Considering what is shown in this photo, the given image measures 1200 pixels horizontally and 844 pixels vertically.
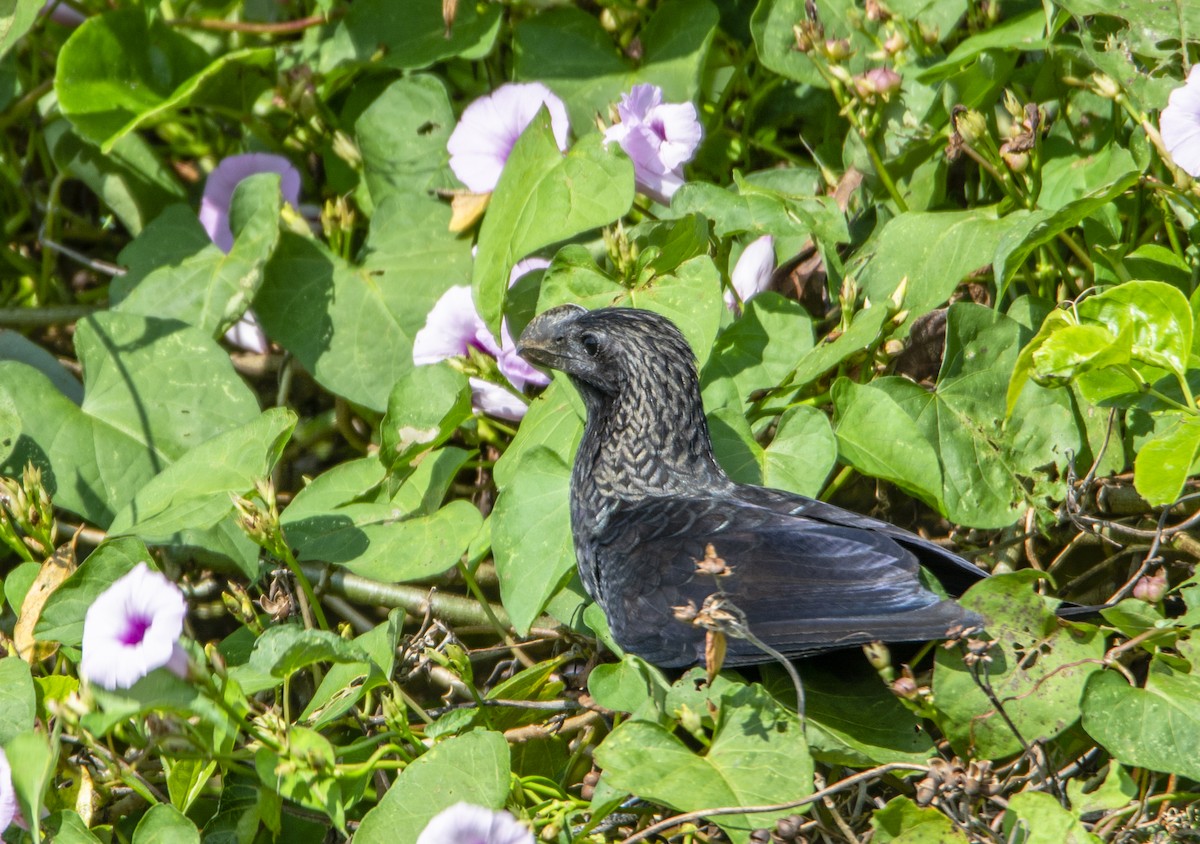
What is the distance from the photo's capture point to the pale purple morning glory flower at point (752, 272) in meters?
2.68

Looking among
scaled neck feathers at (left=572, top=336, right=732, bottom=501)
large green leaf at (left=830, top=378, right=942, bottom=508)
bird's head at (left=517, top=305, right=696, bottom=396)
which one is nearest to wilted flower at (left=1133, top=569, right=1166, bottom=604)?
large green leaf at (left=830, top=378, right=942, bottom=508)

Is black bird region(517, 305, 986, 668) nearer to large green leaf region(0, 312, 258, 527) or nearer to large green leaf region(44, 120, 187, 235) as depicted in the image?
large green leaf region(0, 312, 258, 527)

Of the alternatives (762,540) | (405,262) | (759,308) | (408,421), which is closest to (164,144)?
(405,262)

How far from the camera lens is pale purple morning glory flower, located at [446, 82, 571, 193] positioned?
9.73 feet

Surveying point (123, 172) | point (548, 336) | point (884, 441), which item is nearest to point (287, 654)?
point (548, 336)

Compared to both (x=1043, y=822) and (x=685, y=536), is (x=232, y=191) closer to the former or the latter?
(x=685, y=536)

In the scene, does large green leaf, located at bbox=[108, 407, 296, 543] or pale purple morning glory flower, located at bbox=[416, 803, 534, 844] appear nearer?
pale purple morning glory flower, located at bbox=[416, 803, 534, 844]

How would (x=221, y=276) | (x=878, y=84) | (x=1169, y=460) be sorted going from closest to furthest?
(x=1169, y=460), (x=878, y=84), (x=221, y=276)

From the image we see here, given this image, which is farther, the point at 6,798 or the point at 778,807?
the point at 6,798

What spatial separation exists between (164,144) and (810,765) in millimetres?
2602

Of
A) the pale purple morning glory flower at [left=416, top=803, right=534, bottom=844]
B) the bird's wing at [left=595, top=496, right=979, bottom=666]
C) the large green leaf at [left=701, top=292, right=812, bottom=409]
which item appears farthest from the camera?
the large green leaf at [left=701, top=292, right=812, bottom=409]

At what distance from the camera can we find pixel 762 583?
7.02ft

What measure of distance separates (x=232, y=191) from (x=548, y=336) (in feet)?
3.84

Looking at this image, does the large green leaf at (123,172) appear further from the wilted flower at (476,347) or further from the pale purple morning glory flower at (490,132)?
the wilted flower at (476,347)
